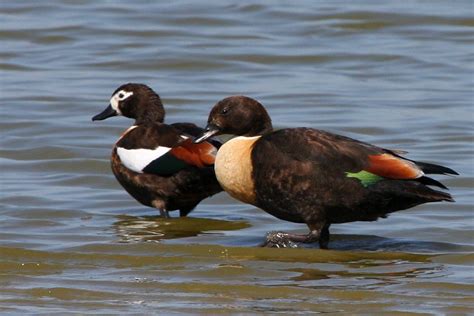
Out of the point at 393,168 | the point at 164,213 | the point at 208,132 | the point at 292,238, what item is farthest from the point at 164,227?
the point at 393,168

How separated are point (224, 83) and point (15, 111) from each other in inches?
108

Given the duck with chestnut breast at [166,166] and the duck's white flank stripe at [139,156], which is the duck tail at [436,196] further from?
the duck's white flank stripe at [139,156]

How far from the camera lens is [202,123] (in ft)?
48.4

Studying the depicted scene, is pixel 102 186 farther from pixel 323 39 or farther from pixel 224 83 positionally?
pixel 323 39

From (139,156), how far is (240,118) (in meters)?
1.33

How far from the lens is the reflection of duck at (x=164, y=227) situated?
1046cm

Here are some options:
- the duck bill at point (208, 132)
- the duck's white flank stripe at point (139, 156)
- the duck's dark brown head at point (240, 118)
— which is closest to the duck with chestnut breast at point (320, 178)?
the duck's dark brown head at point (240, 118)

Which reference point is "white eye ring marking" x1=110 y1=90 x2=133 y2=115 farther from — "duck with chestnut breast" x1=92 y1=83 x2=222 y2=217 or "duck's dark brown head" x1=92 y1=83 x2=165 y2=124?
"duck with chestnut breast" x1=92 y1=83 x2=222 y2=217

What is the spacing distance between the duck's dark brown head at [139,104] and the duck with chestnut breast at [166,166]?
0.34 meters

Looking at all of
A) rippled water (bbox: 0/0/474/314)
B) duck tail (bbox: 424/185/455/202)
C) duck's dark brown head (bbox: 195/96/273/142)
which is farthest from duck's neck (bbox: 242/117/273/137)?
duck tail (bbox: 424/185/455/202)

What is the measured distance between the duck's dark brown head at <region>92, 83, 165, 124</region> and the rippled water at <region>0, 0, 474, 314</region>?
75 cm

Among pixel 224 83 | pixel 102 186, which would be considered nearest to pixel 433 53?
pixel 224 83

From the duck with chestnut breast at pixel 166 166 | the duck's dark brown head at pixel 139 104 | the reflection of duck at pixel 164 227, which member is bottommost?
the reflection of duck at pixel 164 227

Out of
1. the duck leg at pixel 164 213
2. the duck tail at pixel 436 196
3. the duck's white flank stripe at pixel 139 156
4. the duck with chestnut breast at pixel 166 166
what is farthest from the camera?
the duck leg at pixel 164 213
